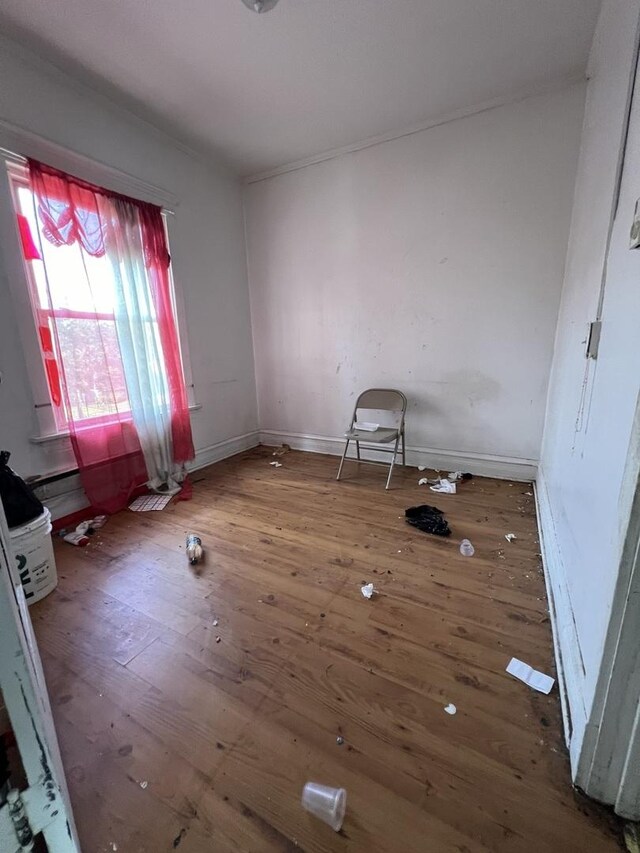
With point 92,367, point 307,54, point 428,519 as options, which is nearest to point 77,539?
point 92,367

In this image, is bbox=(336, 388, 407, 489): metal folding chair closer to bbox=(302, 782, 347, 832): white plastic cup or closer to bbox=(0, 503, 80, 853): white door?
bbox=(302, 782, 347, 832): white plastic cup

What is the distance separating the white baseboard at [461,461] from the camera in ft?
8.81

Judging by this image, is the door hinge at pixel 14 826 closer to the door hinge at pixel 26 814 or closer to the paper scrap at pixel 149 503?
the door hinge at pixel 26 814

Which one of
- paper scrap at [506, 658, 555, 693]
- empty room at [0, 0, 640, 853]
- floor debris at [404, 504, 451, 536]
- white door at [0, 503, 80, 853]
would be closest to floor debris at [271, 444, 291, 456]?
empty room at [0, 0, 640, 853]

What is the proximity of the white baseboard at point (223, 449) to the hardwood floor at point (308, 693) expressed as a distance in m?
1.14

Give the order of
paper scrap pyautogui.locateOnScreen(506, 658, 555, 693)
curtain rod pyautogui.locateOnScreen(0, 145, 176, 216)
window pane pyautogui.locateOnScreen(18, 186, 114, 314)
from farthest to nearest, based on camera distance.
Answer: window pane pyautogui.locateOnScreen(18, 186, 114, 314)
curtain rod pyautogui.locateOnScreen(0, 145, 176, 216)
paper scrap pyautogui.locateOnScreen(506, 658, 555, 693)

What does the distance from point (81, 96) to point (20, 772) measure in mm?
3155

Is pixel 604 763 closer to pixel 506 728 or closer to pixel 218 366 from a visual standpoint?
pixel 506 728

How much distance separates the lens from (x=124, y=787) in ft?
2.98

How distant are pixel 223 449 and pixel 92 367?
4.73ft

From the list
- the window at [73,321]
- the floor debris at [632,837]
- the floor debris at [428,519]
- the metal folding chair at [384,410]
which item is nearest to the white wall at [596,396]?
the floor debris at [632,837]

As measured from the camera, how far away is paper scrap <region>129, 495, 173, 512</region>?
2.46 metres

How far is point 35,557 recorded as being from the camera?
5.18ft

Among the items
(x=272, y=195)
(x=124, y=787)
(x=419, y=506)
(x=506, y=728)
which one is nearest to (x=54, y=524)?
(x=124, y=787)
